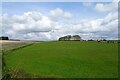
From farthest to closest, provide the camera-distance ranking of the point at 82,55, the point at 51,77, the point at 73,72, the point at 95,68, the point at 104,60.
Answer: the point at 82,55 → the point at 104,60 → the point at 95,68 → the point at 73,72 → the point at 51,77

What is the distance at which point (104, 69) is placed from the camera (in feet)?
129

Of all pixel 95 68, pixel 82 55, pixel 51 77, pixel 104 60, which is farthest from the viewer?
pixel 82 55

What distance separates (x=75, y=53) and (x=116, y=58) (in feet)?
28.2

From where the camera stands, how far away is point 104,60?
44938mm

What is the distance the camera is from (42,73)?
37.1 meters

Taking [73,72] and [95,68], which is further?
[95,68]

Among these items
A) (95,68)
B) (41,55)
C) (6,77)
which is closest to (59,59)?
(41,55)

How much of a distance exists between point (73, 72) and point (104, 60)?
928cm

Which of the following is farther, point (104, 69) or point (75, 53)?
point (75, 53)

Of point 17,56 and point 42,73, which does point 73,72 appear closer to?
point 42,73

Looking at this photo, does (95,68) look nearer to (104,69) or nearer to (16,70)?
(104,69)

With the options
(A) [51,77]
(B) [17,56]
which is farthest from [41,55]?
(A) [51,77]

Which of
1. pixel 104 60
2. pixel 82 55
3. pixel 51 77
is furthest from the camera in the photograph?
pixel 82 55

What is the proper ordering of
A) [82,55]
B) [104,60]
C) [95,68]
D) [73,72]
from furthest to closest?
[82,55], [104,60], [95,68], [73,72]
